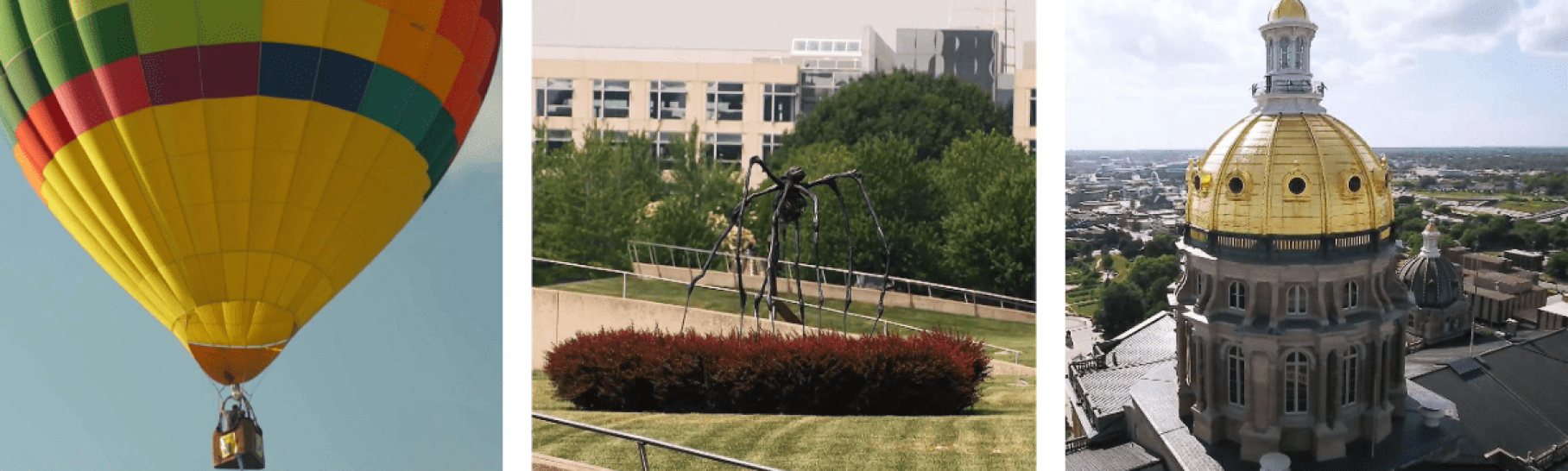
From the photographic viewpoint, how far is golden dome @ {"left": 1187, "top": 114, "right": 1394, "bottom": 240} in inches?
941

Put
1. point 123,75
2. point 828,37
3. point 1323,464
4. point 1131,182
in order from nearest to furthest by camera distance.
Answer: point 123,75
point 828,37
point 1323,464
point 1131,182

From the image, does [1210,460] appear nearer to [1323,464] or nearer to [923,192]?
[1323,464]

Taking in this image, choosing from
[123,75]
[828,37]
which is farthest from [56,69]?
[828,37]

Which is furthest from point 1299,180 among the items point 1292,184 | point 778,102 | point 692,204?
point 692,204

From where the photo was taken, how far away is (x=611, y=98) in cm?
2225

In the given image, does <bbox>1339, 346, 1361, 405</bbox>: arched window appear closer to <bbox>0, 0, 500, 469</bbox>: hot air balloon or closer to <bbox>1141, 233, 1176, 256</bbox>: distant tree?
<bbox>1141, 233, 1176, 256</bbox>: distant tree

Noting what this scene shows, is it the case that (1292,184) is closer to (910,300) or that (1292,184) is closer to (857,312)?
(910,300)

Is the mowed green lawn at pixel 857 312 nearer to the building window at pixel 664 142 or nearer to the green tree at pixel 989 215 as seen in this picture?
the green tree at pixel 989 215

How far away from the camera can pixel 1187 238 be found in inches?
1034

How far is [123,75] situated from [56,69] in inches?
30.8

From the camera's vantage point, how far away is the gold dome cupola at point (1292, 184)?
23.9 metres

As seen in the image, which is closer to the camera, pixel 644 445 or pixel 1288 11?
pixel 644 445

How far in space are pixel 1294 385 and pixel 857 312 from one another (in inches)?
366

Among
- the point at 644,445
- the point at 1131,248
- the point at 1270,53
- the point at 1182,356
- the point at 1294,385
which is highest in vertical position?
the point at 1270,53
